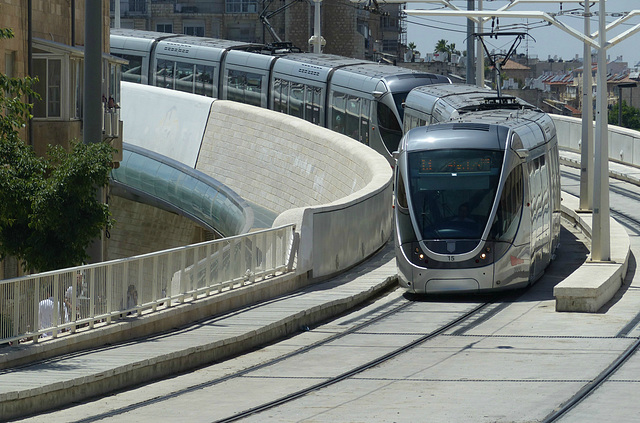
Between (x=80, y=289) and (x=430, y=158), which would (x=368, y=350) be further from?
(x=430, y=158)

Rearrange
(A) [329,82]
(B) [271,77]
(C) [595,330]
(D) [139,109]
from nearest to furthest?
1. (C) [595,330]
2. (A) [329,82]
3. (B) [271,77]
4. (D) [139,109]

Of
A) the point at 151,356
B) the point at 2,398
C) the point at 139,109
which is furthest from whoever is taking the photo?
the point at 139,109

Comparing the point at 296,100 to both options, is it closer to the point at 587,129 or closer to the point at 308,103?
the point at 308,103

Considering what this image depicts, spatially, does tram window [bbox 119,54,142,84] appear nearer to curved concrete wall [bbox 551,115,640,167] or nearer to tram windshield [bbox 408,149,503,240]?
curved concrete wall [bbox 551,115,640,167]

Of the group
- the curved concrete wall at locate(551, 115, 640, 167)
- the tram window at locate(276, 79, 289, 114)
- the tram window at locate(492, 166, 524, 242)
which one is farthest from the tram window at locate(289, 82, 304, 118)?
the tram window at locate(492, 166, 524, 242)

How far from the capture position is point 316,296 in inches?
755

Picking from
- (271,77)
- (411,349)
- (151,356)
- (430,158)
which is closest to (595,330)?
(411,349)

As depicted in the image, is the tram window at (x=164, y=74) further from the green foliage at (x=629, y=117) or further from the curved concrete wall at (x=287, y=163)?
the green foliage at (x=629, y=117)

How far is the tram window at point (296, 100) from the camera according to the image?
3728 cm

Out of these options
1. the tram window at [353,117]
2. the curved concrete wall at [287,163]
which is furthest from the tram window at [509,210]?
the tram window at [353,117]

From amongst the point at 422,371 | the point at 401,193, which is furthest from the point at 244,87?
the point at 422,371

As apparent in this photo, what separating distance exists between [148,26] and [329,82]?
229ft

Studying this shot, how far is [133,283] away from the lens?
51.4 ft

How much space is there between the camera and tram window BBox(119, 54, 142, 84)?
44.1m
